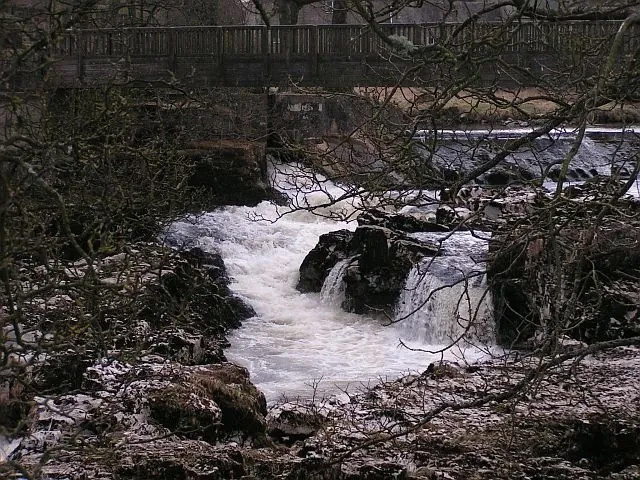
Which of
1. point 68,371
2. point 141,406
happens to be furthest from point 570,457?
point 68,371

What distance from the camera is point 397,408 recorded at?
8.50 metres

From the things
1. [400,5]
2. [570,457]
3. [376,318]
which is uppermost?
[400,5]

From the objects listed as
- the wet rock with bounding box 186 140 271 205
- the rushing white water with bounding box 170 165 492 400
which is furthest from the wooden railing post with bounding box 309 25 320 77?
the wet rock with bounding box 186 140 271 205

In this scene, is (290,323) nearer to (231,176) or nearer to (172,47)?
(231,176)

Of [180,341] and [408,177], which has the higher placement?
[408,177]

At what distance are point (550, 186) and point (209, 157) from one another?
765 cm

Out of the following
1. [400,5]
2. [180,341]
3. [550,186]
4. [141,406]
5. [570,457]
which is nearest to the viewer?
[400,5]

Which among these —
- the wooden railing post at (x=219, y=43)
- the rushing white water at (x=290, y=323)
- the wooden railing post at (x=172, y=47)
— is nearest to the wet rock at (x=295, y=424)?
the rushing white water at (x=290, y=323)

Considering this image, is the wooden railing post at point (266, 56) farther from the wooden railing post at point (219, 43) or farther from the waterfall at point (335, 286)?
the waterfall at point (335, 286)

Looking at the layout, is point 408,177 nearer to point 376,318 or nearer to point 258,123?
point 376,318

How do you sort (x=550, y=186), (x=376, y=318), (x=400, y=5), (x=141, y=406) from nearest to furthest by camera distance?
1. (x=400, y=5)
2. (x=141, y=406)
3. (x=376, y=318)
4. (x=550, y=186)

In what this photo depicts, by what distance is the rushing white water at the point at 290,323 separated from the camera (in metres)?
12.0

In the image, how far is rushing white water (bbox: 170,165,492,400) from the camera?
1198 centimetres

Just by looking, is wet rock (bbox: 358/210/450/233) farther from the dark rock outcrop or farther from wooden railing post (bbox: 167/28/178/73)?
wooden railing post (bbox: 167/28/178/73)
